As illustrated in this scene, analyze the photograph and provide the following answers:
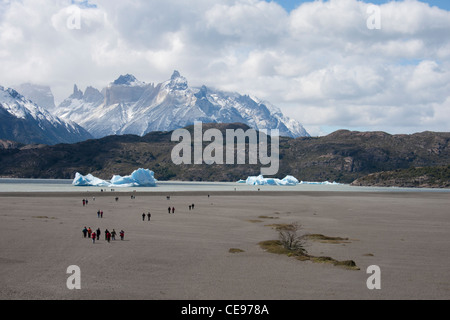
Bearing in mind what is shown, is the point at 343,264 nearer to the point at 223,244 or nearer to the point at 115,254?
the point at 223,244

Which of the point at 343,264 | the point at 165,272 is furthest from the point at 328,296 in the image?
the point at 165,272

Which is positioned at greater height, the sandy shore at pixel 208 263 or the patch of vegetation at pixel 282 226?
the sandy shore at pixel 208 263

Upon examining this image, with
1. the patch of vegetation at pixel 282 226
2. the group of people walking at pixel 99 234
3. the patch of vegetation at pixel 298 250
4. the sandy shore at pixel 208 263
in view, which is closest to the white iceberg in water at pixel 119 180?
the sandy shore at pixel 208 263

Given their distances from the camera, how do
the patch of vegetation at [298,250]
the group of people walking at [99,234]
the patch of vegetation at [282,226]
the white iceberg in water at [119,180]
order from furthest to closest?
the white iceberg in water at [119,180]
the patch of vegetation at [282,226]
the group of people walking at [99,234]
the patch of vegetation at [298,250]

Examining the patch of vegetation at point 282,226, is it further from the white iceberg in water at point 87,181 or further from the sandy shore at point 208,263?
the white iceberg in water at point 87,181

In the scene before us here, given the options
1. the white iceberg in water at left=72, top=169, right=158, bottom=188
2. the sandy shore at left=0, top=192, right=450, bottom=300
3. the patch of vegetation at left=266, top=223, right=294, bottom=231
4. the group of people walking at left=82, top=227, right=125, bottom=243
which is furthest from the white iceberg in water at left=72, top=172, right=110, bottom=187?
the group of people walking at left=82, top=227, right=125, bottom=243

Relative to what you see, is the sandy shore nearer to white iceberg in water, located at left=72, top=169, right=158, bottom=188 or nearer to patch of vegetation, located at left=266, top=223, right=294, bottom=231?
patch of vegetation, located at left=266, top=223, right=294, bottom=231

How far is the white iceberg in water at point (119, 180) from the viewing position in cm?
16538

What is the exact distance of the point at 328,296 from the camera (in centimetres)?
2270

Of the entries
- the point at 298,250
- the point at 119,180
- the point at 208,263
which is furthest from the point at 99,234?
the point at 119,180

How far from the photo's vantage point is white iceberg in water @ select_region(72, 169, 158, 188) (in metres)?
165

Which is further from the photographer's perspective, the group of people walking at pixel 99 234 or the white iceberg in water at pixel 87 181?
the white iceberg in water at pixel 87 181

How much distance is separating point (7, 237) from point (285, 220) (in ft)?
113

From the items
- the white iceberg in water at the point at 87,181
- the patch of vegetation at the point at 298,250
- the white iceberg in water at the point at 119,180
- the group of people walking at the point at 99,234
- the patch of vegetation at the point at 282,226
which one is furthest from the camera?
the white iceberg in water at the point at 87,181
